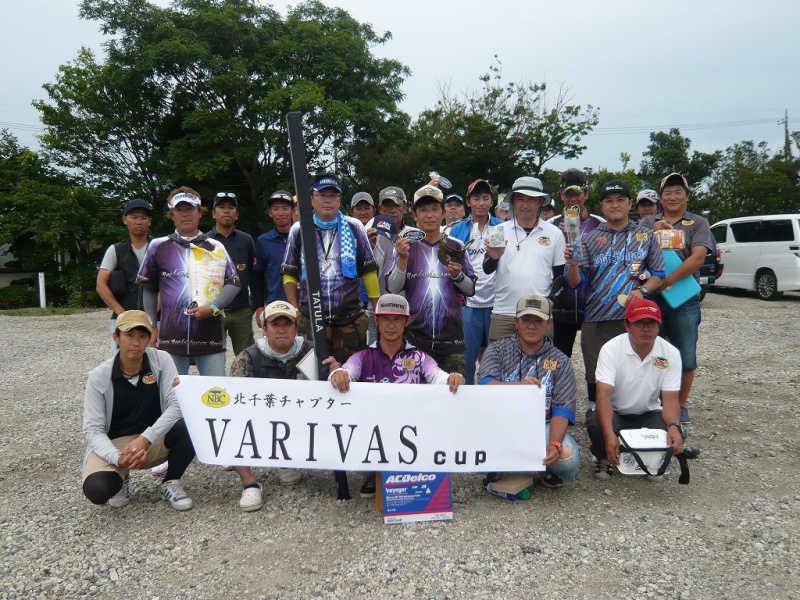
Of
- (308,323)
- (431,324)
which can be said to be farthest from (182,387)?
(431,324)

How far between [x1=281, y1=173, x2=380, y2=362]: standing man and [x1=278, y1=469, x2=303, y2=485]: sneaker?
891 millimetres

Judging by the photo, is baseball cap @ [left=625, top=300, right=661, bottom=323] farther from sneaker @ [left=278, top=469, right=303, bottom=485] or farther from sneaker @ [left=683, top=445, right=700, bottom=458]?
sneaker @ [left=278, top=469, right=303, bottom=485]

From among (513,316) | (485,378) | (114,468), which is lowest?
(114,468)

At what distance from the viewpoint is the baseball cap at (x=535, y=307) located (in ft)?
13.0

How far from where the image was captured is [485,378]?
13.3ft

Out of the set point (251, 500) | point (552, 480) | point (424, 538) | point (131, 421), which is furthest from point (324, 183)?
point (552, 480)

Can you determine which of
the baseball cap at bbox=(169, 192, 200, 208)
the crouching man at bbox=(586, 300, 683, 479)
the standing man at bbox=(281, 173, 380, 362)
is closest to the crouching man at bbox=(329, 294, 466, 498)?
the standing man at bbox=(281, 173, 380, 362)

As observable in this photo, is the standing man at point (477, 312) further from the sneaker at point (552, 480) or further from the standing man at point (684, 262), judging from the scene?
the standing man at point (684, 262)

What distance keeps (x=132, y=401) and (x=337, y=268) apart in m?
1.67

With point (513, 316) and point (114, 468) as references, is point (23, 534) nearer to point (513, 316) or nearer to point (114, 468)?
point (114, 468)

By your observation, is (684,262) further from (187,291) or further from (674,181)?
(187,291)

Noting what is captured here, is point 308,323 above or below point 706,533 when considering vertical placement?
above

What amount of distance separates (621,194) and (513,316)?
50.8 inches

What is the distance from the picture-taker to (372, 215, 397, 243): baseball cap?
19.8 feet
